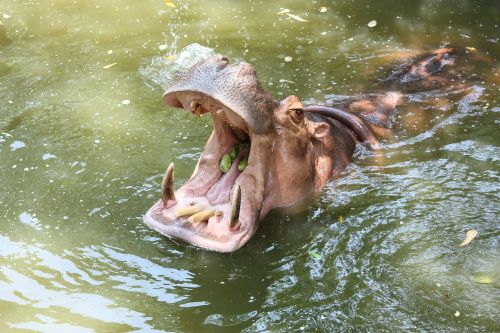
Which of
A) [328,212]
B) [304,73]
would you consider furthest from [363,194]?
[304,73]

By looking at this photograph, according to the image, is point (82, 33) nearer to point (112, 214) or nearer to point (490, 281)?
point (112, 214)

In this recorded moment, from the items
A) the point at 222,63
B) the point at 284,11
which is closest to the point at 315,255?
the point at 222,63

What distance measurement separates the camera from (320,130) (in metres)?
5.11

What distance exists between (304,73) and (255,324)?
3.92 metres

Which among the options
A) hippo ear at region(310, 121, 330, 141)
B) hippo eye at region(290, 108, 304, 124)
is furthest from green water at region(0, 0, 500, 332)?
hippo eye at region(290, 108, 304, 124)

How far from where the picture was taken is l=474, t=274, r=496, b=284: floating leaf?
4.22m

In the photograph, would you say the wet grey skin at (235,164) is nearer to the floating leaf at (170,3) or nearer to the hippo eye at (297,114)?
the hippo eye at (297,114)

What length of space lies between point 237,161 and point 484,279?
71.5 inches

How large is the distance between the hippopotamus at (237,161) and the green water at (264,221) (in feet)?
0.62

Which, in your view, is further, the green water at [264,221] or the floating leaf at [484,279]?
the floating leaf at [484,279]

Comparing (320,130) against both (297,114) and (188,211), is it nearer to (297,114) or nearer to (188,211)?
(297,114)

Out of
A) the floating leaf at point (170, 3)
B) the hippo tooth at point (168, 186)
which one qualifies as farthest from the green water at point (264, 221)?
the floating leaf at point (170, 3)

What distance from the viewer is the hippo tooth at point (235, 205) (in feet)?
13.6

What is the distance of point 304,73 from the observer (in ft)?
24.0
